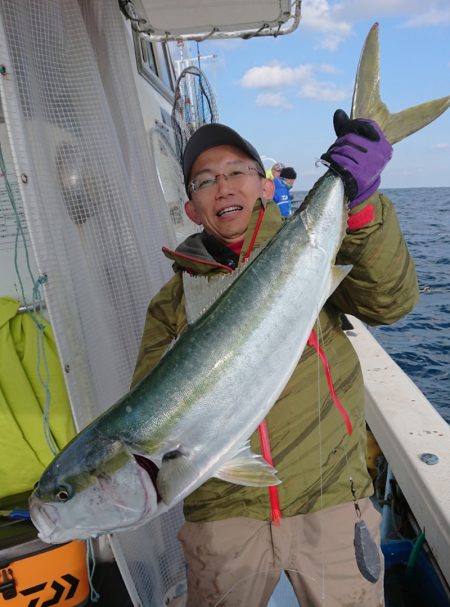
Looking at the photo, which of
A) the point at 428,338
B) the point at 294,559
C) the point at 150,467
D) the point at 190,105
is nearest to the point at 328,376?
the point at 294,559

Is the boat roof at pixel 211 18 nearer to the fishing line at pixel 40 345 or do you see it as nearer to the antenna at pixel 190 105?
the antenna at pixel 190 105

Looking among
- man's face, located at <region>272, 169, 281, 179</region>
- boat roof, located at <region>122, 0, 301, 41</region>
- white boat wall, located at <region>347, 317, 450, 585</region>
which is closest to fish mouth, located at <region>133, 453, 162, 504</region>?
white boat wall, located at <region>347, 317, 450, 585</region>

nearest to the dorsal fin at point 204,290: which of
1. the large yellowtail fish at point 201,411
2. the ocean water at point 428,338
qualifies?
the large yellowtail fish at point 201,411

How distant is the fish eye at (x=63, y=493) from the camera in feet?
5.47

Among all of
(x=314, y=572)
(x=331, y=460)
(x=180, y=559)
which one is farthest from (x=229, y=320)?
(x=180, y=559)

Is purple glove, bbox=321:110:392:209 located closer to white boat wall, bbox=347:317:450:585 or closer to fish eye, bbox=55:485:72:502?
fish eye, bbox=55:485:72:502

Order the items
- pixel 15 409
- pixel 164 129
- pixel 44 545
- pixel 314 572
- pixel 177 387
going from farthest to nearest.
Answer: pixel 164 129 < pixel 15 409 < pixel 44 545 < pixel 314 572 < pixel 177 387

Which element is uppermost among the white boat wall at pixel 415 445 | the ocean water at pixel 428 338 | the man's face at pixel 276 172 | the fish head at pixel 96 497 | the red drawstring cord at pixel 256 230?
the man's face at pixel 276 172

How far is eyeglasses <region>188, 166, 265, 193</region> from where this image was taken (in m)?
2.57

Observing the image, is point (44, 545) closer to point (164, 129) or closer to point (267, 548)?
point (267, 548)

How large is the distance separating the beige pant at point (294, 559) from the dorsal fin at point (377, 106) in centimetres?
173

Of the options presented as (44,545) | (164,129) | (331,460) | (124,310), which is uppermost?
(164,129)

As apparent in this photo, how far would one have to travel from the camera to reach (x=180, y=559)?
10.9 ft

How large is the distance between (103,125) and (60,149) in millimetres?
345
